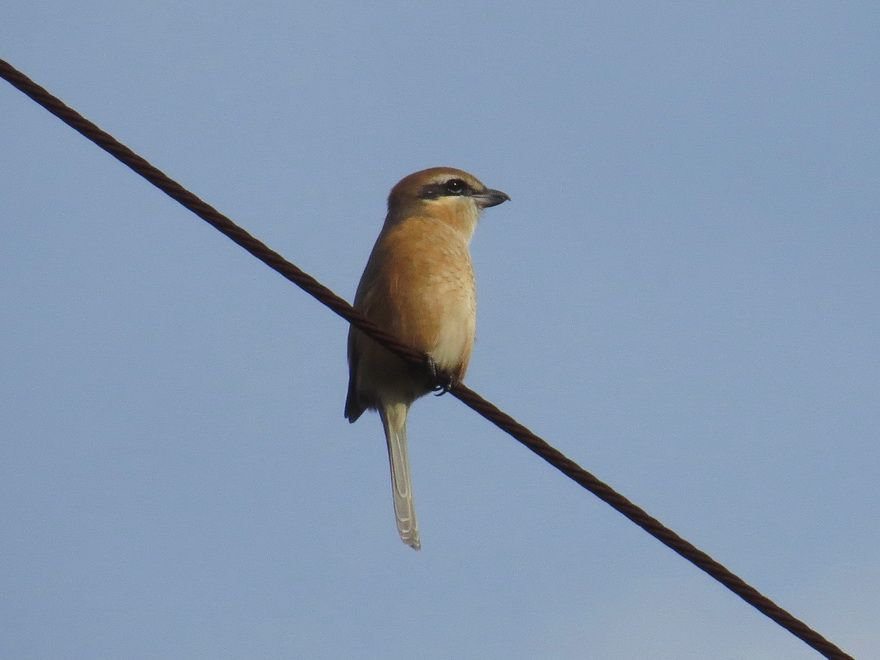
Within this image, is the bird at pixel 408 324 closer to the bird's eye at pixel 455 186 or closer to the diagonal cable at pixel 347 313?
the bird's eye at pixel 455 186

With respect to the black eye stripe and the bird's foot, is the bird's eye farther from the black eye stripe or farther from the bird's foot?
the bird's foot

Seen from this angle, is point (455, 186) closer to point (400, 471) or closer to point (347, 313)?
point (400, 471)

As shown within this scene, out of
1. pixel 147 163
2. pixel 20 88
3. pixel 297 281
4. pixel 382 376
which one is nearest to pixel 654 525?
pixel 297 281

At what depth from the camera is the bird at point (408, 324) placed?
668 cm

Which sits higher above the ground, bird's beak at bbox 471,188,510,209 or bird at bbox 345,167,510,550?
bird's beak at bbox 471,188,510,209

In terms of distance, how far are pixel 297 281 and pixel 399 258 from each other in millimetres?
2396

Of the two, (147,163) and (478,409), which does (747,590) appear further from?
(147,163)

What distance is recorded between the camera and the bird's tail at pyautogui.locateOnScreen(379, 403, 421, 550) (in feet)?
22.5

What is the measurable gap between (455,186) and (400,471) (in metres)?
1.89

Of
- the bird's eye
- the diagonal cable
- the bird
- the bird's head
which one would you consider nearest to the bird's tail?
the bird

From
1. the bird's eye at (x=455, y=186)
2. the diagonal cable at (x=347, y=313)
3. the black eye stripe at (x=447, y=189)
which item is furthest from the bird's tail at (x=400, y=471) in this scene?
the diagonal cable at (x=347, y=313)

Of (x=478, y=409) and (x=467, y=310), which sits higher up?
(x=467, y=310)

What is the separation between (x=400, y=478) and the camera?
6.97m

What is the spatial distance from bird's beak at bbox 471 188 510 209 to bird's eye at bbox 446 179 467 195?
78mm
